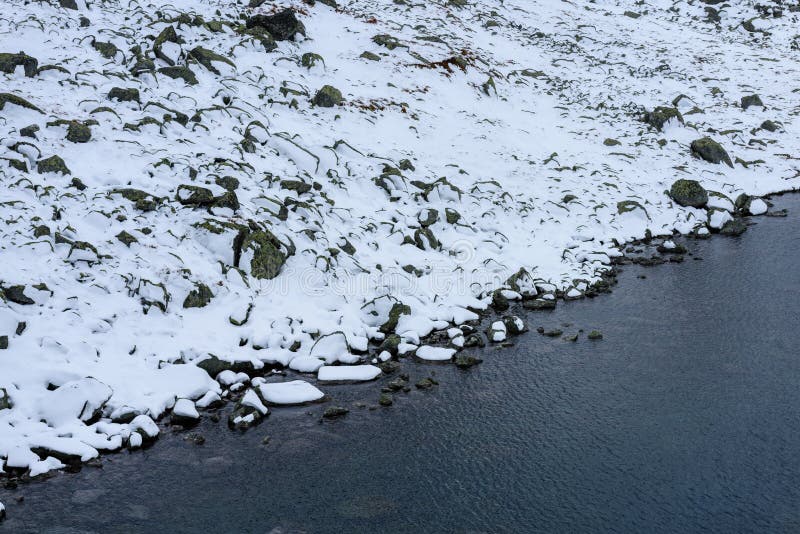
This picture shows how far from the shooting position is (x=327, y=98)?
1250 inches

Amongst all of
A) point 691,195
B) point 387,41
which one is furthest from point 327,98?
point 691,195

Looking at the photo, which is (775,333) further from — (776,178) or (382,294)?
(776,178)

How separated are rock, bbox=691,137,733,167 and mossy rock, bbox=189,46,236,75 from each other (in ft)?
90.6

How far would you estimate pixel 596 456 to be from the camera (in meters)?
13.0

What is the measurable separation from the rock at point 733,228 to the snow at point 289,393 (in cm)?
2287

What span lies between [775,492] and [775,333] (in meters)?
8.59

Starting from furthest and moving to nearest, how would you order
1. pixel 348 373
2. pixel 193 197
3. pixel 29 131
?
pixel 29 131 < pixel 193 197 < pixel 348 373

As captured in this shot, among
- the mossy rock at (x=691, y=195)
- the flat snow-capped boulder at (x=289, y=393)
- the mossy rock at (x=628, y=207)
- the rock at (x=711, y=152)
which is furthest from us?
the rock at (x=711, y=152)

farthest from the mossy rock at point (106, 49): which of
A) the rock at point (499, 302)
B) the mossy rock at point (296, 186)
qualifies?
the rock at point (499, 302)

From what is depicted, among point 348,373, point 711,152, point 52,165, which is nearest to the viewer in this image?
point 348,373

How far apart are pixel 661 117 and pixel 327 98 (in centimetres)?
2231

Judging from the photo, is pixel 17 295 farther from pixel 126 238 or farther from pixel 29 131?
pixel 29 131

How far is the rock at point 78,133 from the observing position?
2197 centimetres

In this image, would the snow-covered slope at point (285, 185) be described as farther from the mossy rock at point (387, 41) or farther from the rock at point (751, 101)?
the rock at point (751, 101)
